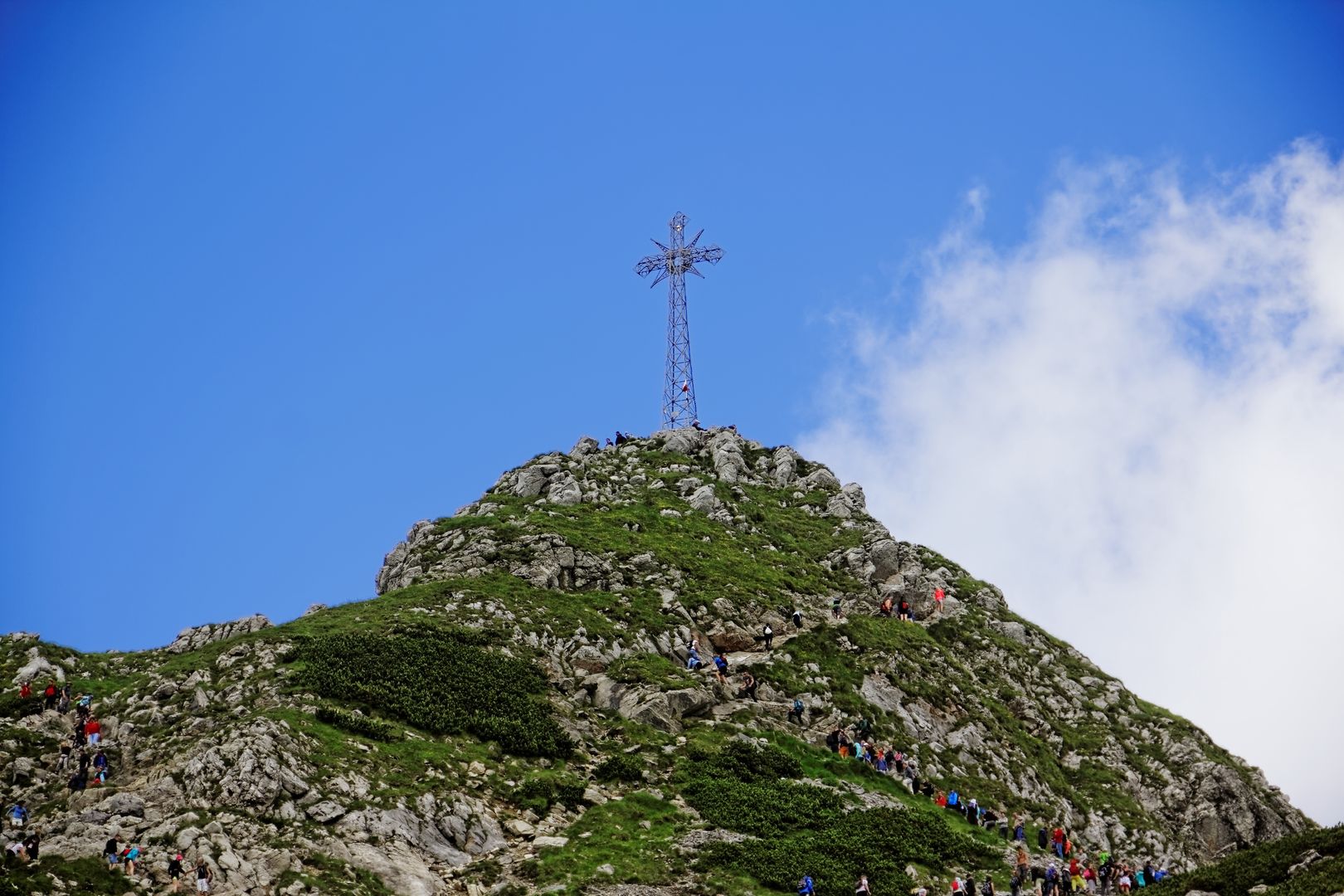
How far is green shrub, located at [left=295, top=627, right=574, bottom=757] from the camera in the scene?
173 feet

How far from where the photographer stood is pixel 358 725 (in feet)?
164

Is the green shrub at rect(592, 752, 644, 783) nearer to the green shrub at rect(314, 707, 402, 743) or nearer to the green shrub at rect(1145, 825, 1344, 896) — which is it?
the green shrub at rect(314, 707, 402, 743)

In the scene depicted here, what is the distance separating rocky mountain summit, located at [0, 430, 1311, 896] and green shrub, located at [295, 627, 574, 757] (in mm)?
183

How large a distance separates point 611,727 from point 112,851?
2397cm

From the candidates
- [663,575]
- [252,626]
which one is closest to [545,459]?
[663,575]

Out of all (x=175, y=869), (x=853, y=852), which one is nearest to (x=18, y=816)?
(x=175, y=869)

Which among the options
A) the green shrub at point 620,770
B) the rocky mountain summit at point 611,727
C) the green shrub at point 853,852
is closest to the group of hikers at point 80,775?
the rocky mountain summit at point 611,727

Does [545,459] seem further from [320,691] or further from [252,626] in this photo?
[320,691]

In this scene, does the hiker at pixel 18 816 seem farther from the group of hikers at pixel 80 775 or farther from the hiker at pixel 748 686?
the hiker at pixel 748 686

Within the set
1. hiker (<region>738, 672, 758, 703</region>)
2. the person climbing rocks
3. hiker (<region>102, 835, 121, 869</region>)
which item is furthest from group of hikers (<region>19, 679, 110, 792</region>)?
hiker (<region>738, 672, 758, 703</region>)

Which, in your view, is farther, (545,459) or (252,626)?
(545,459)

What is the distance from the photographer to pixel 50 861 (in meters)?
37.5

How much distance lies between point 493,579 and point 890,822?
29.3 metres

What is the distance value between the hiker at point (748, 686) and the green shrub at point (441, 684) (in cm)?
1069
